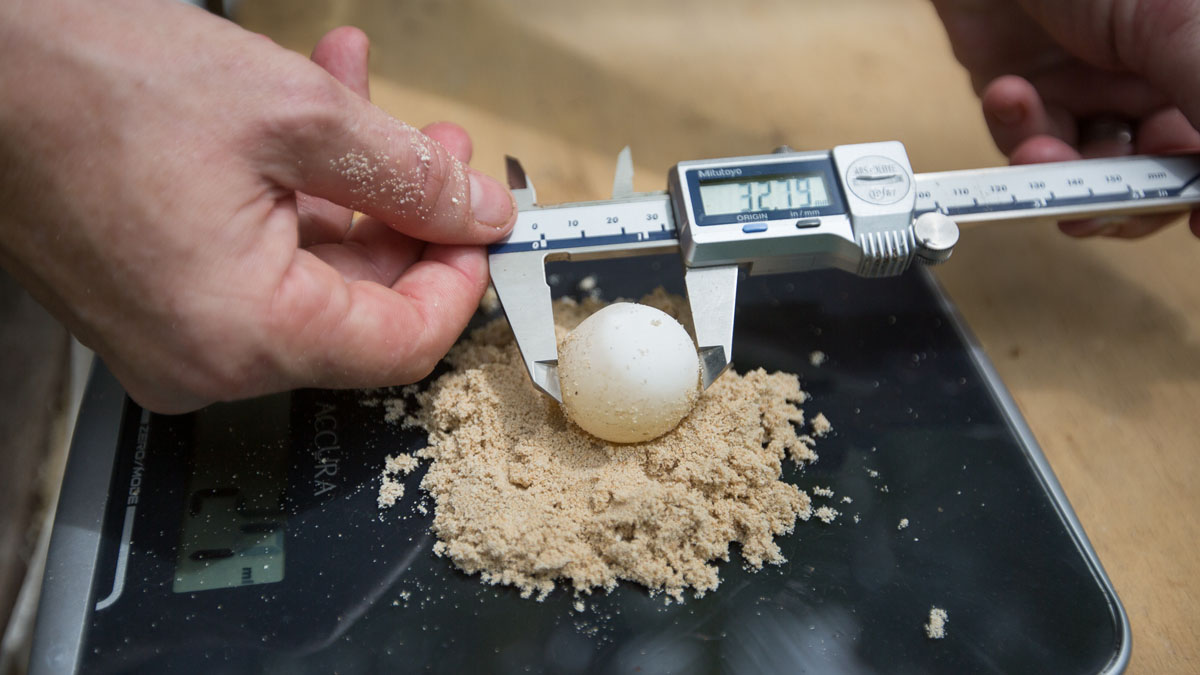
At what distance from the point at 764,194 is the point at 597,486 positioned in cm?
41

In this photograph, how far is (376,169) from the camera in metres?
0.82

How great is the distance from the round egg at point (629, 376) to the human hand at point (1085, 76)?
28.1 inches

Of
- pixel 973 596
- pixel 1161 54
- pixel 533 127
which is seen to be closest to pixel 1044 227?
pixel 1161 54

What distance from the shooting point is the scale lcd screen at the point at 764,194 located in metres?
0.98

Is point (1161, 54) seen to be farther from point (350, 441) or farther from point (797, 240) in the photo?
point (350, 441)

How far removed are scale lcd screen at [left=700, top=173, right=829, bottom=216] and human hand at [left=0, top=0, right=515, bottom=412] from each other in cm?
33

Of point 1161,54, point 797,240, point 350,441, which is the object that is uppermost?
point 1161,54

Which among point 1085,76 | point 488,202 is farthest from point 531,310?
point 1085,76

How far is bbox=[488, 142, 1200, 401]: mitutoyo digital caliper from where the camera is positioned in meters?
0.95

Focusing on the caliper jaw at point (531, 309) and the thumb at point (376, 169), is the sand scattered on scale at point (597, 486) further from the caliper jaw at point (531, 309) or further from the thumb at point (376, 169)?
the thumb at point (376, 169)

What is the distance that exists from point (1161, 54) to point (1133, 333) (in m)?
0.41

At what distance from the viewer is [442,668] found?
799mm

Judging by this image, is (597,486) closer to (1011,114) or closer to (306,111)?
(306,111)

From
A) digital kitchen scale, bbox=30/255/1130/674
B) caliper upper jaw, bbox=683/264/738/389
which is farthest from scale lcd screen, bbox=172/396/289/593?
caliper upper jaw, bbox=683/264/738/389
